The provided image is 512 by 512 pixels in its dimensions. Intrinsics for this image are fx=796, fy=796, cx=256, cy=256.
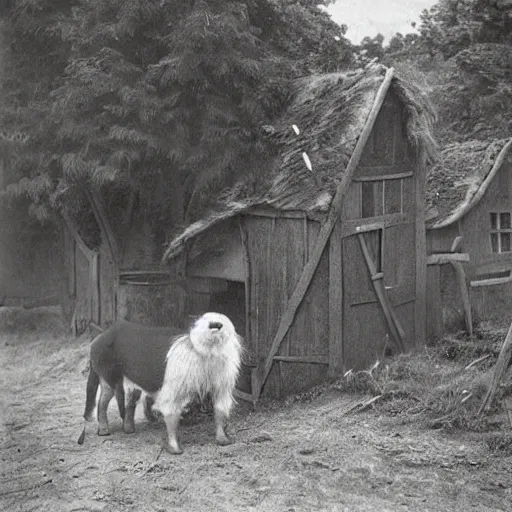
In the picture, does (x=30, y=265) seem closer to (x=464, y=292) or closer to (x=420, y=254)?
(x=420, y=254)

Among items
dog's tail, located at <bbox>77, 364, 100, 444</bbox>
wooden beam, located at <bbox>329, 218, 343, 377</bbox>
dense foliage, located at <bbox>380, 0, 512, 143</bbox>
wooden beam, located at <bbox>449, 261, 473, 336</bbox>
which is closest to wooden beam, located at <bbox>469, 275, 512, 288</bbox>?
wooden beam, located at <bbox>449, 261, 473, 336</bbox>

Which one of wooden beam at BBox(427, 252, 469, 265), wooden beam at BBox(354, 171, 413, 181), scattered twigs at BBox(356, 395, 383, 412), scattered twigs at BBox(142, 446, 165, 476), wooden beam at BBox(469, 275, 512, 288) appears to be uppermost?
wooden beam at BBox(354, 171, 413, 181)

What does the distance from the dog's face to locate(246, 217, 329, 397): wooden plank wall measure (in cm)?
236

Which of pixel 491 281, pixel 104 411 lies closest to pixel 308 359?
pixel 104 411

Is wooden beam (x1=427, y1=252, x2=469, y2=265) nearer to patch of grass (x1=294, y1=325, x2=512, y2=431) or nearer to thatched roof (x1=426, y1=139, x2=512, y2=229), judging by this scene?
thatched roof (x1=426, y1=139, x2=512, y2=229)

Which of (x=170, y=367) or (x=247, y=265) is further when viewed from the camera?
(x=247, y=265)

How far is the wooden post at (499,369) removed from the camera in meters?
9.02

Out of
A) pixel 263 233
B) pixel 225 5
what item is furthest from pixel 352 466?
pixel 225 5

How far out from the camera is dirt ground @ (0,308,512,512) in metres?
7.70

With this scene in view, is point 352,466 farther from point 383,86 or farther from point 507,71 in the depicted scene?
point 507,71

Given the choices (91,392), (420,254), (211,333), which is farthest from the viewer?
(420,254)

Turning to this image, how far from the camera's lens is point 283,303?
11.2 meters

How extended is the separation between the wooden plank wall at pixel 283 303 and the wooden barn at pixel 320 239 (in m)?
0.01

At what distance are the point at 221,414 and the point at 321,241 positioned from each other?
291 cm
